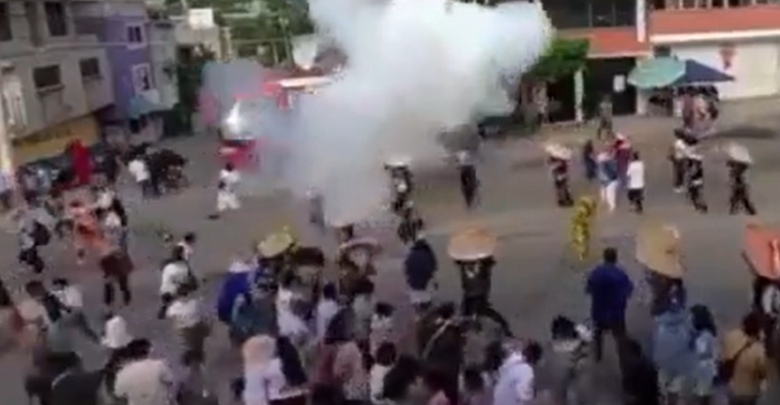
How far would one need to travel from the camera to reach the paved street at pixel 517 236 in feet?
50.5

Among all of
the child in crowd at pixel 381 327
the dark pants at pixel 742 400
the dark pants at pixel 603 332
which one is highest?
the child in crowd at pixel 381 327

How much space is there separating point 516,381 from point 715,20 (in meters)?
35.7

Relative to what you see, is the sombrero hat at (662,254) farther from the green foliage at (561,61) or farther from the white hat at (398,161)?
the green foliage at (561,61)

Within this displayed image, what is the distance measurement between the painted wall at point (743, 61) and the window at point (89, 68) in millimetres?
20008

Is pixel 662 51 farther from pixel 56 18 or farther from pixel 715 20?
pixel 56 18

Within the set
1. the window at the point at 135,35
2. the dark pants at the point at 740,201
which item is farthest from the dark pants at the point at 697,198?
the window at the point at 135,35

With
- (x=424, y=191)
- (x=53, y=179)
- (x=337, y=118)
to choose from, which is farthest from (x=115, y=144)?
(x=337, y=118)

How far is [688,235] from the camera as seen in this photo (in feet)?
66.0

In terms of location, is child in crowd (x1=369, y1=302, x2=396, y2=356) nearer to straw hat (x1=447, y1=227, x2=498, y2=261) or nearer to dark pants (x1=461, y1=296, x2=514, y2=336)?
dark pants (x1=461, y1=296, x2=514, y2=336)

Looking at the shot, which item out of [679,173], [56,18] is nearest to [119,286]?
[679,173]

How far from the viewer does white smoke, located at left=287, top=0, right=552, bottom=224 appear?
69.6ft

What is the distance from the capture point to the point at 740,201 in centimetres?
2175

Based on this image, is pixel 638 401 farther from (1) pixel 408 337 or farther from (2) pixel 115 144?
(2) pixel 115 144

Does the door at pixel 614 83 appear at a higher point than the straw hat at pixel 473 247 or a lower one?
lower
